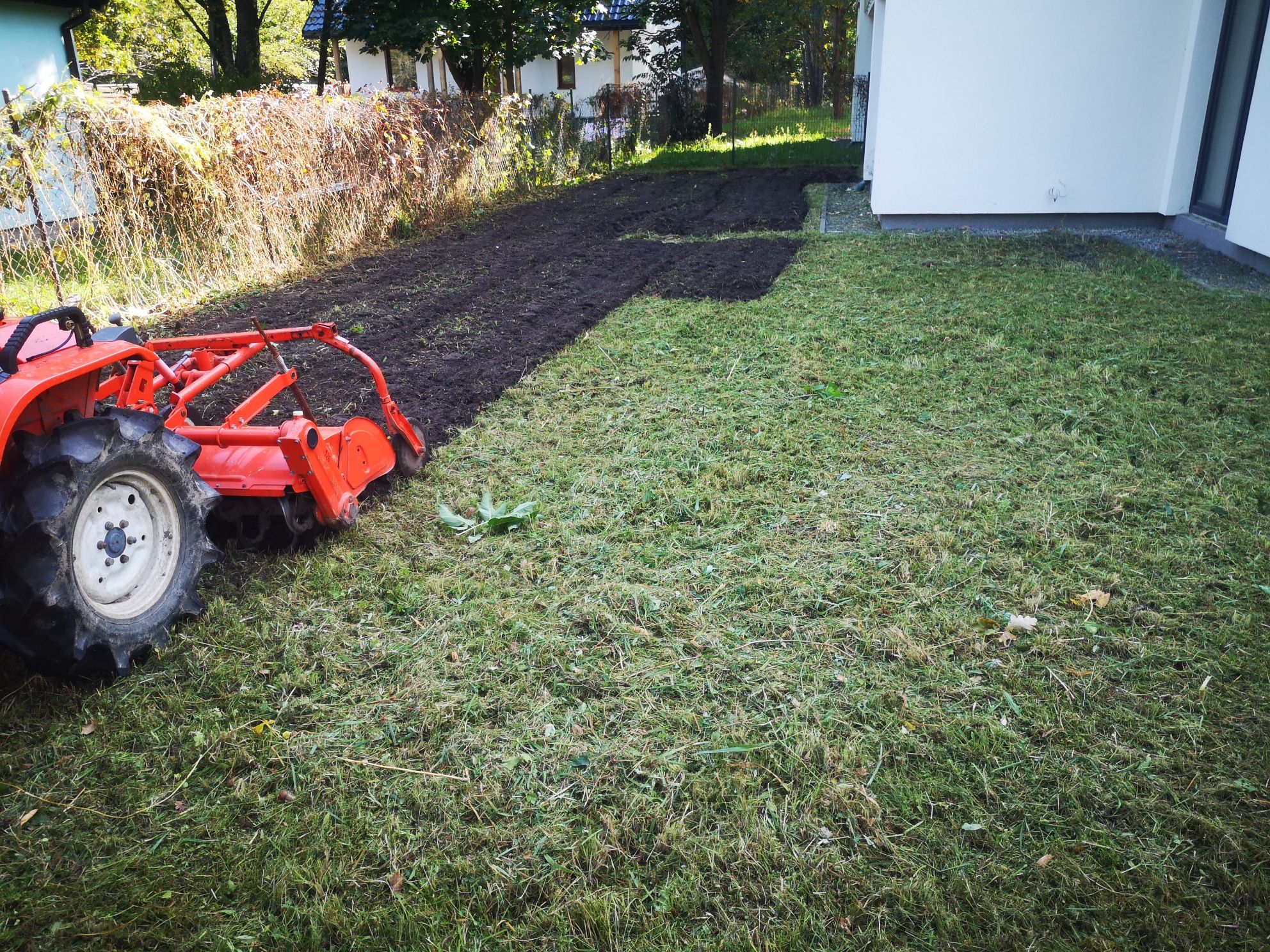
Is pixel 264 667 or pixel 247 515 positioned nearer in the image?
pixel 264 667

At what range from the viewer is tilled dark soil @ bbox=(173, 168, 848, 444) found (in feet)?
19.6

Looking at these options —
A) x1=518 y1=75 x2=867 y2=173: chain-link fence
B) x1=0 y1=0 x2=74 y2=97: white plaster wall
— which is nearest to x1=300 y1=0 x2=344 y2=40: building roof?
x1=518 y1=75 x2=867 y2=173: chain-link fence

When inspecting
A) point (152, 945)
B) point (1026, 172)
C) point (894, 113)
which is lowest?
point (152, 945)

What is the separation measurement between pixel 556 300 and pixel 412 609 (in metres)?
5.04

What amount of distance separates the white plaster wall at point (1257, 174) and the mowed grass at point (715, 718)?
14.5 ft

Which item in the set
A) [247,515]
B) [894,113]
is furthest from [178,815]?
[894,113]

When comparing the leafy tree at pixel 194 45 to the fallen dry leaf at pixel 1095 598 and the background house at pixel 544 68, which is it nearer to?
the background house at pixel 544 68

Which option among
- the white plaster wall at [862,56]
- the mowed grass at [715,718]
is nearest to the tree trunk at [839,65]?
the white plaster wall at [862,56]

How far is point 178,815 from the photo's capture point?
2.55 meters

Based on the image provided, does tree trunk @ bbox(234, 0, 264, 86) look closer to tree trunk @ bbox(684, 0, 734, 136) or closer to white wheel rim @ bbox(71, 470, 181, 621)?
tree trunk @ bbox(684, 0, 734, 136)

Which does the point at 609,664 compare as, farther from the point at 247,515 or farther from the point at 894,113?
the point at 894,113

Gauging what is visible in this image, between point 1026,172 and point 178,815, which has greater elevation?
point 1026,172

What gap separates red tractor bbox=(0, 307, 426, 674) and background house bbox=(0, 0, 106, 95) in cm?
1199

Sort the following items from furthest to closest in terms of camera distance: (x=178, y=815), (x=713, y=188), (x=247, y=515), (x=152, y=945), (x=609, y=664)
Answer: (x=713, y=188)
(x=247, y=515)
(x=609, y=664)
(x=178, y=815)
(x=152, y=945)
